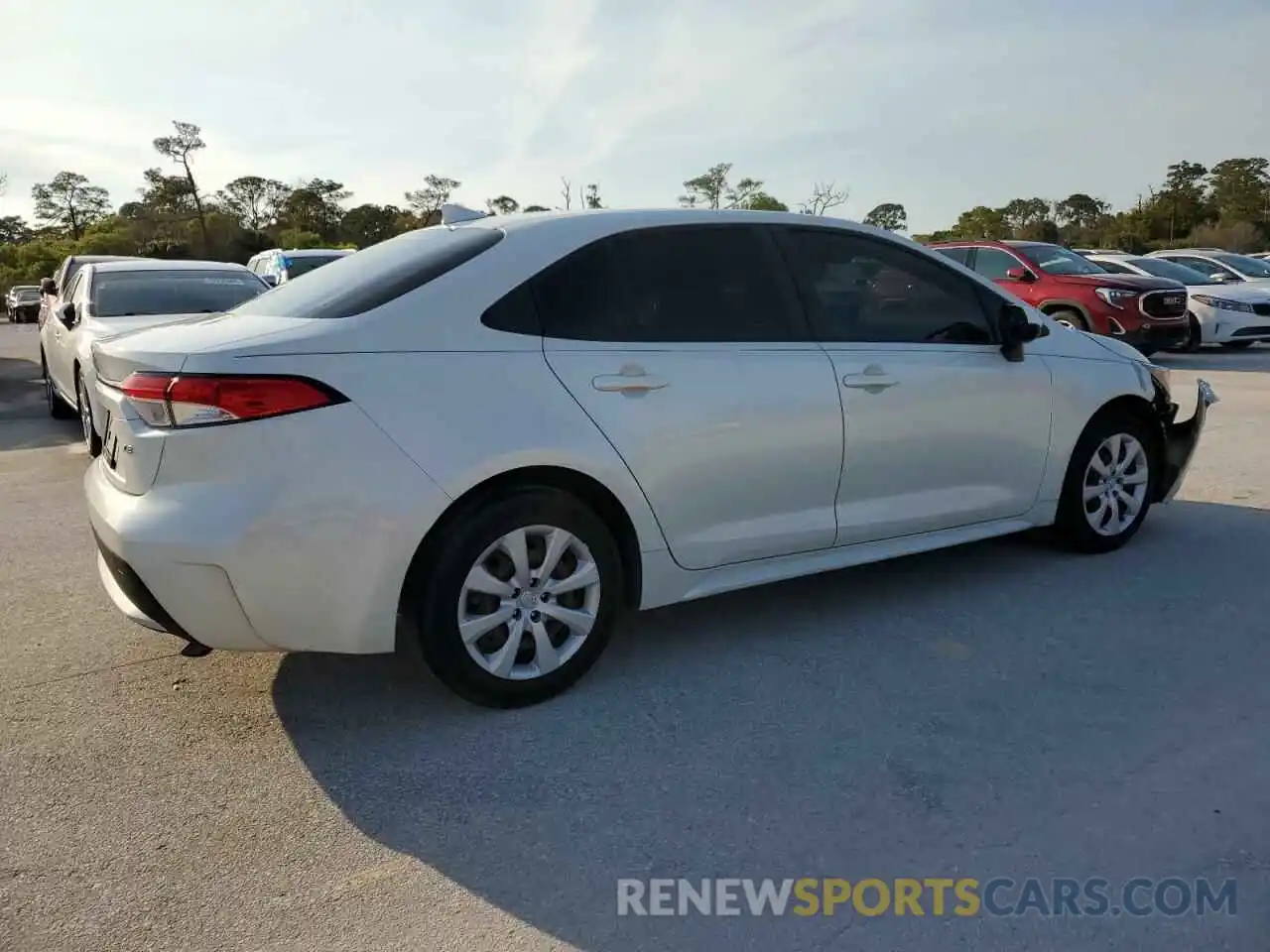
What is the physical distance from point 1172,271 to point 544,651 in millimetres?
16208

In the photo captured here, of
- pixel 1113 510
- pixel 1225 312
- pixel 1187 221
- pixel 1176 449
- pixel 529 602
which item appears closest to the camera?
pixel 529 602

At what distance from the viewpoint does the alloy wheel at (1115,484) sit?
15.8 feet

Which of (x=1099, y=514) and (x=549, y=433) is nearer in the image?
(x=549, y=433)

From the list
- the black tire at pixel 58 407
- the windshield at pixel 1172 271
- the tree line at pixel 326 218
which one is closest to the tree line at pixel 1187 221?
the tree line at pixel 326 218

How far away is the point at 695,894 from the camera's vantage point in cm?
242

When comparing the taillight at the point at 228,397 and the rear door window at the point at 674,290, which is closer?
the taillight at the point at 228,397

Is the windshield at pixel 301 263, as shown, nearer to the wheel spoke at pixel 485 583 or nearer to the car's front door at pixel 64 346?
the car's front door at pixel 64 346

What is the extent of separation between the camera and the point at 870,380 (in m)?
3.97

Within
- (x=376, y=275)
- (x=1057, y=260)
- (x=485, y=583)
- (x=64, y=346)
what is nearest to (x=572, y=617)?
(x=485, y=583)

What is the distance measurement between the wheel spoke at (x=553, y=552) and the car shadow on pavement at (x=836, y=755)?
18.3 inches

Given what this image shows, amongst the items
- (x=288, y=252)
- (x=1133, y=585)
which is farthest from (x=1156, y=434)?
(x=288, y=252)

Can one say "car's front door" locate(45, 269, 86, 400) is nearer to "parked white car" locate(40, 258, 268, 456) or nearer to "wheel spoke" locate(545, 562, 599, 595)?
"parked white car" locate(40, 258, 268, 456)

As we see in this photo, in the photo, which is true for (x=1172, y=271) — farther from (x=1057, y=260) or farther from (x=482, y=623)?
(x=482, y=623)

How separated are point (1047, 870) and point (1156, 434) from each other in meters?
3.21
